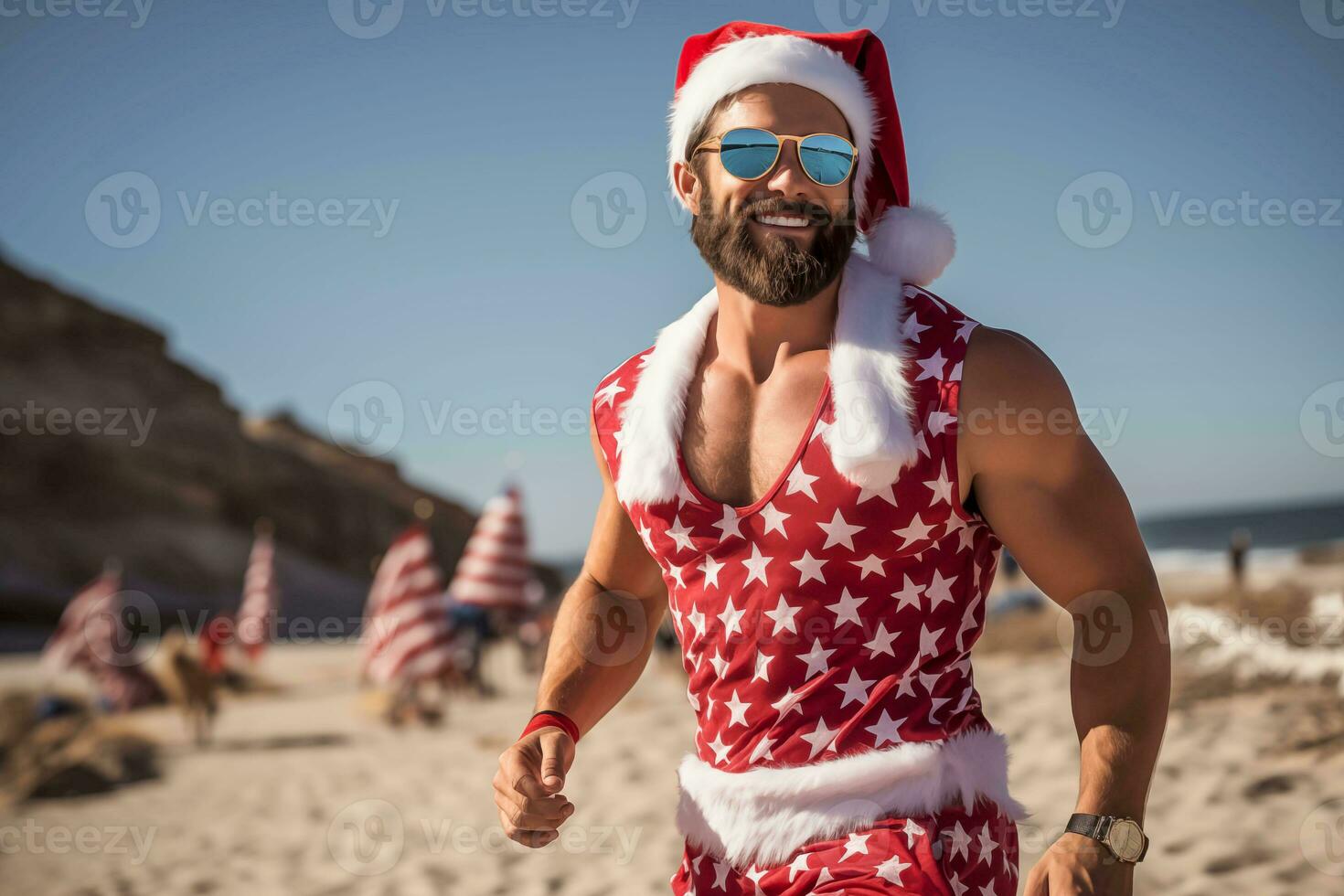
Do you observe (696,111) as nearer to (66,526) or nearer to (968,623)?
(968,623)

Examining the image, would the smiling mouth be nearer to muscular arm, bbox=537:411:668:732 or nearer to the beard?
the beard

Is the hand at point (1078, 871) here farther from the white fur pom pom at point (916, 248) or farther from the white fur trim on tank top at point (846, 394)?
the white fur pom pom at point (916, 248)

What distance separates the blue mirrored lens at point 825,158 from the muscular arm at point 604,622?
688mm

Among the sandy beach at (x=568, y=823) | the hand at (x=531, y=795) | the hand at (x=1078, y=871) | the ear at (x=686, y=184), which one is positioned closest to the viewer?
the hand at (x=1078, y=871)

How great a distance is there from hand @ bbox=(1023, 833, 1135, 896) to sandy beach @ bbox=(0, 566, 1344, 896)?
323 centimetres

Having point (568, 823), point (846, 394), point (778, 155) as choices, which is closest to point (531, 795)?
point (846, 394)

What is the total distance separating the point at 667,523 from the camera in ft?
6.70

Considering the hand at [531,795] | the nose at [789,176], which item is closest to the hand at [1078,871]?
the hand at [531,795]

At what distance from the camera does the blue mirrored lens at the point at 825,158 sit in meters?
2.03

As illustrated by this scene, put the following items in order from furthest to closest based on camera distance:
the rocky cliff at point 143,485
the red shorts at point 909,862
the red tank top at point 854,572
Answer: the rocky cliff at point 143,485, the red tank top at point 854,572, the red shorts at point 909,862

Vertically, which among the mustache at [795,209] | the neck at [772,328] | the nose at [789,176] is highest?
the nose at [789,176]

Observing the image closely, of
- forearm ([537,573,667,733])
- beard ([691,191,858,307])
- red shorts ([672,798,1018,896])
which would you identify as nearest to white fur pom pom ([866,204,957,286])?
beard ([691,191,858,307])

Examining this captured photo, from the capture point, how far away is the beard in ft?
6.62

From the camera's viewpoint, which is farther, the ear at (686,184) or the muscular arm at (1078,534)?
the ear at (686,184)
